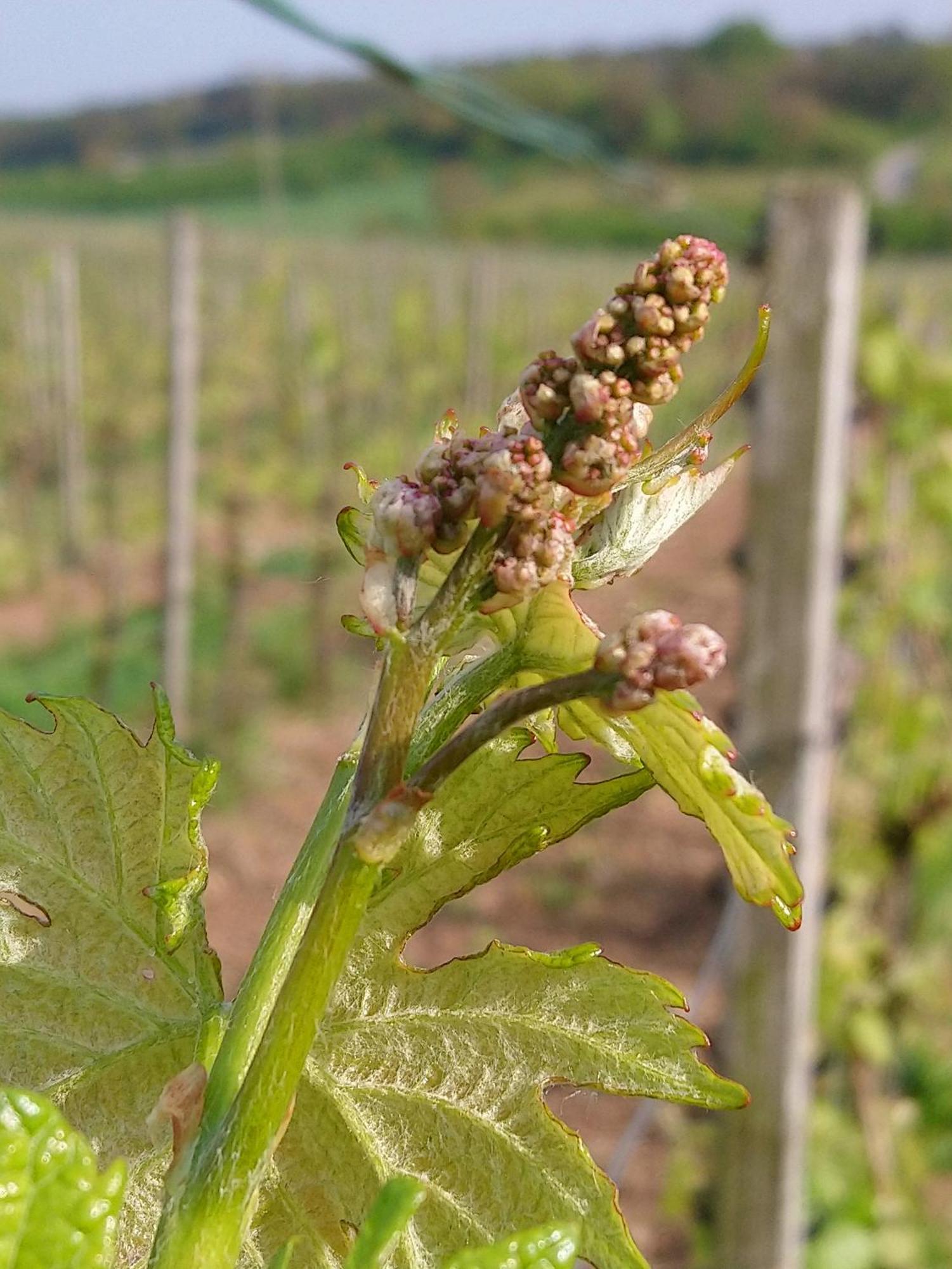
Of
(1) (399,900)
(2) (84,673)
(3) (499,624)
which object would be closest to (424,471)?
(3) (499,624)

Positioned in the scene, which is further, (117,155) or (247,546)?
(117,155)

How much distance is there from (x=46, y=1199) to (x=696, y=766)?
10.6 inches

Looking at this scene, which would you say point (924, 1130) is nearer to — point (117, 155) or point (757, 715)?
point (757, 715)

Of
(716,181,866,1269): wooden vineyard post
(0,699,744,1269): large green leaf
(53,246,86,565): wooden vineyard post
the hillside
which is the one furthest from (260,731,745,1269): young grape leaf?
the hillside

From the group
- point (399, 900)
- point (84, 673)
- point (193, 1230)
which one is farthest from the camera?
point (84, 673)

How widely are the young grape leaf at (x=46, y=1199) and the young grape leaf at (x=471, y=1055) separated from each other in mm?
115

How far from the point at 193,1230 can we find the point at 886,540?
5134mm

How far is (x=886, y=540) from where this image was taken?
527 cm

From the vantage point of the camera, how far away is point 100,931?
1.88ft

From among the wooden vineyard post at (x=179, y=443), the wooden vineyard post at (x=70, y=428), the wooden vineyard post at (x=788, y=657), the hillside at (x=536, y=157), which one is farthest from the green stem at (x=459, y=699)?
the hillside at (x=536, y=157)

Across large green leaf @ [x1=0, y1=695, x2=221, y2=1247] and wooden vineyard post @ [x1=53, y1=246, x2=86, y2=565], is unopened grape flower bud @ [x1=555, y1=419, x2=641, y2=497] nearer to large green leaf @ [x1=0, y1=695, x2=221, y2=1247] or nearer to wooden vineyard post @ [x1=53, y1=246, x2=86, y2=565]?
large green leaf @ [x1=0, y1=695, x2=221, y2=1247]

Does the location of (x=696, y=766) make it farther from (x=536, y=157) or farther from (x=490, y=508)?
(x=536, y=157)

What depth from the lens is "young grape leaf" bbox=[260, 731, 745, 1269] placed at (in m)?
0.54

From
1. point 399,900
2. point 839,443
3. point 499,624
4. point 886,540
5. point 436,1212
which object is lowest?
point 886,540
